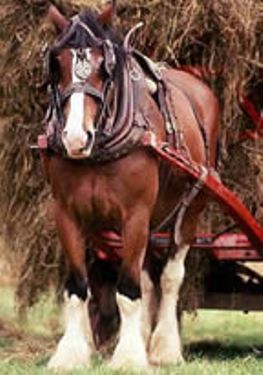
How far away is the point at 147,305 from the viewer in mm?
5895

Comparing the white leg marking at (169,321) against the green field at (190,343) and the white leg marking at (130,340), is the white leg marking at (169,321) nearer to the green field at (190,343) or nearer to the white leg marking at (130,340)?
the green field at (190,343)

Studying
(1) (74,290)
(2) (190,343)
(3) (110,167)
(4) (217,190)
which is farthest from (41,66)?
(2) (190,343)

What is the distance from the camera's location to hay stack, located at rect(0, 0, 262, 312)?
609 cm

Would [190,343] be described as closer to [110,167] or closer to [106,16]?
[110,167]

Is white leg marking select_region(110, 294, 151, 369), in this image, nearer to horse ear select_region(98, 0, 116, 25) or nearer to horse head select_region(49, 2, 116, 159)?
horse head select_region(49, 2, 116, 159)

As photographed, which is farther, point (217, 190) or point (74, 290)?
A: point (217, 190)

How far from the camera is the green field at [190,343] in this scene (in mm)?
4918

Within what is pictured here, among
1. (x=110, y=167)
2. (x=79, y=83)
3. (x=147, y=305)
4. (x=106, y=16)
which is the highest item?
(x=106, y=16)

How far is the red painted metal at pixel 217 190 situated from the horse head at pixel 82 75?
35cm

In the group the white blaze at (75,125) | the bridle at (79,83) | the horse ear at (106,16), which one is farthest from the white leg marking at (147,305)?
the horse ear at (106,16)

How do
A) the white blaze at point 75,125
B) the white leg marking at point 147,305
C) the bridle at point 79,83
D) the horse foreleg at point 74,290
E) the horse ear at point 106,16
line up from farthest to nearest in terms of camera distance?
the white leg marking at point 147,305 < the horse foreleg at point 74,290 < the horse ear at point 106,16 < the bridle at point 79,83 < the white blaze at point 75,125

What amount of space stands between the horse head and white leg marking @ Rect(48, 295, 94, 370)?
72cm

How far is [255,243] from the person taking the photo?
232 inches

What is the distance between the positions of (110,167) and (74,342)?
Result: 76cm
